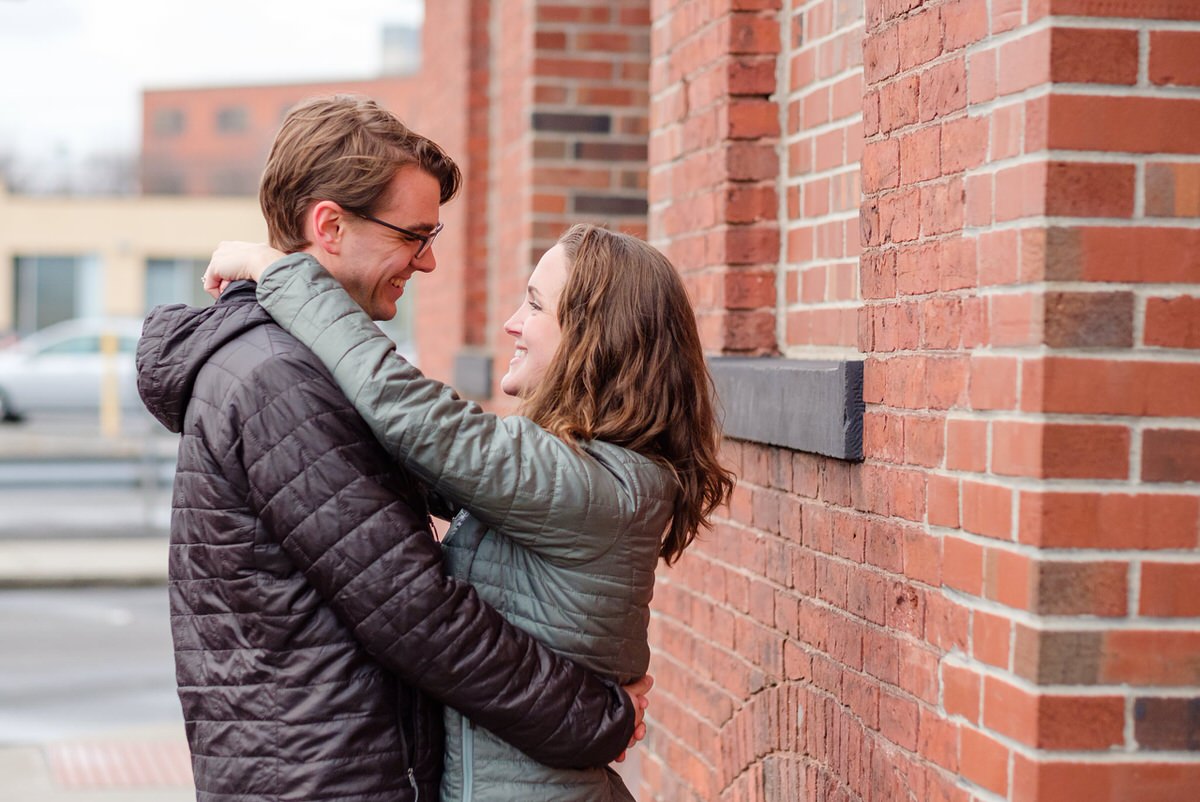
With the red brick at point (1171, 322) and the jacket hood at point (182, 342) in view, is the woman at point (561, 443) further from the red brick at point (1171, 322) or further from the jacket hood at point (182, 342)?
the red brick at point (1171, 322)

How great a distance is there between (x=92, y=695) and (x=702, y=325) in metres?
5.64

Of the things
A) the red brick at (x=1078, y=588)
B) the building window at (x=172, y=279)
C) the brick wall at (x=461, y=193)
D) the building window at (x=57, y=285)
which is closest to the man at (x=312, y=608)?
the red brick at (x=1078, y=588)

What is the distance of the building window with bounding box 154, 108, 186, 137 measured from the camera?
66.8m

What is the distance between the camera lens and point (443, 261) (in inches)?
303

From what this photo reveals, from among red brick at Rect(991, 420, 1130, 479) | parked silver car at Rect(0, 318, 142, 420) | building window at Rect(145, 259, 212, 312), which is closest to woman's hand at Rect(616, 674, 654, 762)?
red brick at Rect(991, 420, 1130, 479)

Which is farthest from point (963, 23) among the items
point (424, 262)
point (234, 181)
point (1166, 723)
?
point (234, 181)

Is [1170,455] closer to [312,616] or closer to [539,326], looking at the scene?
[539,326]

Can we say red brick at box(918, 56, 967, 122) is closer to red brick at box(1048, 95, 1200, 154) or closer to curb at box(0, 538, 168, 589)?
red brick at box(1048, 95, 1200, 154)

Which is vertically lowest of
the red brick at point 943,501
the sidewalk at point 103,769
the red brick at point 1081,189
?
the sidewalk at point 103,769

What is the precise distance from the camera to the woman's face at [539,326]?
2.53 metres

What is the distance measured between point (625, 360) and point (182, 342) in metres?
0.71

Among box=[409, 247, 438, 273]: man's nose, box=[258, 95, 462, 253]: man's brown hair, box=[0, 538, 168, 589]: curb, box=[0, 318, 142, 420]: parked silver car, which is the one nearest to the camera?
box=[258, 95, 462, 253]: man's brown hair

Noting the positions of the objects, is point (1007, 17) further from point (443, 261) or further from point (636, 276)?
point (443, 261)

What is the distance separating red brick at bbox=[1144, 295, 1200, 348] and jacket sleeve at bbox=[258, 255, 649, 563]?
804mm
